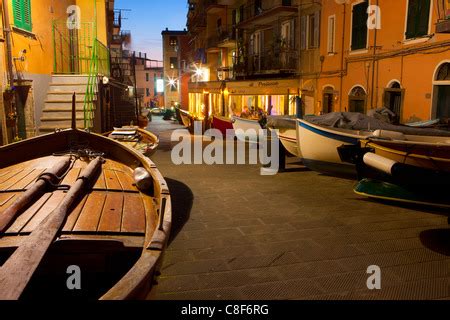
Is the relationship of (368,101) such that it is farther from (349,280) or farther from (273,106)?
(349,280)

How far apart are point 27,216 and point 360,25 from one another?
14.9m

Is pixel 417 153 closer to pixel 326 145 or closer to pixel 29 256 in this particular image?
pixel 326 145

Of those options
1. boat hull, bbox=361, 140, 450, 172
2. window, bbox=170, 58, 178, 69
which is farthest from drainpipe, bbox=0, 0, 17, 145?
window, bbox=170, 58, 178, 69

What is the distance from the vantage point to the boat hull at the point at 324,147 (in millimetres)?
10508

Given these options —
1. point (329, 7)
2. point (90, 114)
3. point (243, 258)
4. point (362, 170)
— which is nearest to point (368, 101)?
point (329, 7)

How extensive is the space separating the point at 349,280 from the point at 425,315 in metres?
1.00

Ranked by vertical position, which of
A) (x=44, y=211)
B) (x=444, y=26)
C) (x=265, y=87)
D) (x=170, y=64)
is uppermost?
(x=170, y=64)

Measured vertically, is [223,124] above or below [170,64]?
below

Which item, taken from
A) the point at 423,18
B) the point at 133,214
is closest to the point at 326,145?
the point at 423,18

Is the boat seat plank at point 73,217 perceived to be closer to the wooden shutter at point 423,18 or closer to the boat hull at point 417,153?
the boat hull at point 417,153

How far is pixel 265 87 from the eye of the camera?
2262 cm

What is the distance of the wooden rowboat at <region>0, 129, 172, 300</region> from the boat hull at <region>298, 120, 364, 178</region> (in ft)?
19.0

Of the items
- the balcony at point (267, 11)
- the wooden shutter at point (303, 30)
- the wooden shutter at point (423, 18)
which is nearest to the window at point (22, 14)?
the wooden shutter at point (423, 18)

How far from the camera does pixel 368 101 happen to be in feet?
50.4
